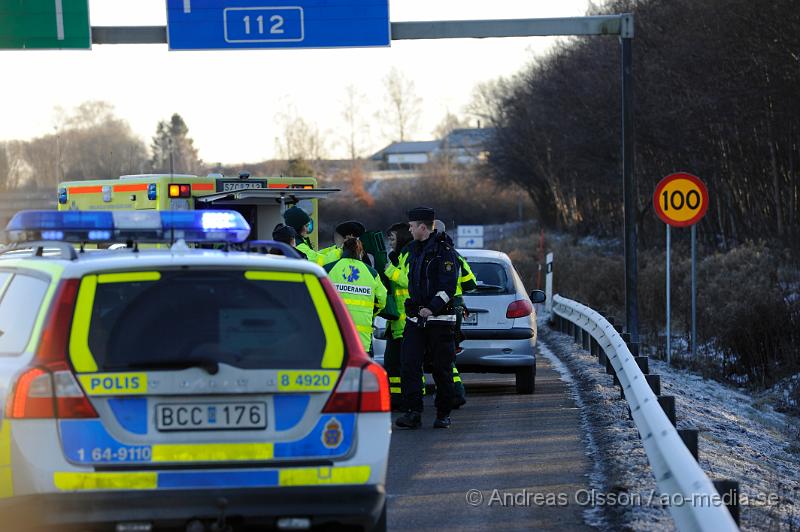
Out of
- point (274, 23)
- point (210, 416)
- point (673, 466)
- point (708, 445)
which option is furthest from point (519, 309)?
point (210, 416)

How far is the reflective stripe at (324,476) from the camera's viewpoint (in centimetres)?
575

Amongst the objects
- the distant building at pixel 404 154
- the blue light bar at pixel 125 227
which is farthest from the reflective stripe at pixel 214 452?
the distant building at pixel 404 154

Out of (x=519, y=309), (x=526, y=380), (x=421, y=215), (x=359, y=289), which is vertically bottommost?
(x=526, y=380)

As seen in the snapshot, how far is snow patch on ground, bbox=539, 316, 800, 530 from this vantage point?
8.03 m

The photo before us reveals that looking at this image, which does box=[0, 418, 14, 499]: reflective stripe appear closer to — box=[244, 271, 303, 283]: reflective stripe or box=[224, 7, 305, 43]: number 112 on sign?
box=[244, 271, 303, 283]: reflective stripe

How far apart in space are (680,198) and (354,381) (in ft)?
42.2

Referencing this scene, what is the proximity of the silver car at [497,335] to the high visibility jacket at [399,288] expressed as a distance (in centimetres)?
155

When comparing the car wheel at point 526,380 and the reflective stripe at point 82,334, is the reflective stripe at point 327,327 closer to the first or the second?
the reflective stripe at point 82,334

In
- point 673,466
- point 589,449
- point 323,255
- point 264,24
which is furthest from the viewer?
point 264,24

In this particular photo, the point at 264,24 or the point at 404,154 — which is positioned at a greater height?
the point at 264,24

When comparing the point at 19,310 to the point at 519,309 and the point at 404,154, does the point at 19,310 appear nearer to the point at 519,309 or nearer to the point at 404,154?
A: the point at 519,309

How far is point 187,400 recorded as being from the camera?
5715 millimetres

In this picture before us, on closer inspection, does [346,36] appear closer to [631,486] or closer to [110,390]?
[631,486]

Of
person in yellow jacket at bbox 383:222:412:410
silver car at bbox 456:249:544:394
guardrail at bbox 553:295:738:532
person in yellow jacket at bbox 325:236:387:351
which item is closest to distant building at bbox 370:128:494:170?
silver car at bbox 456:249:544:394
